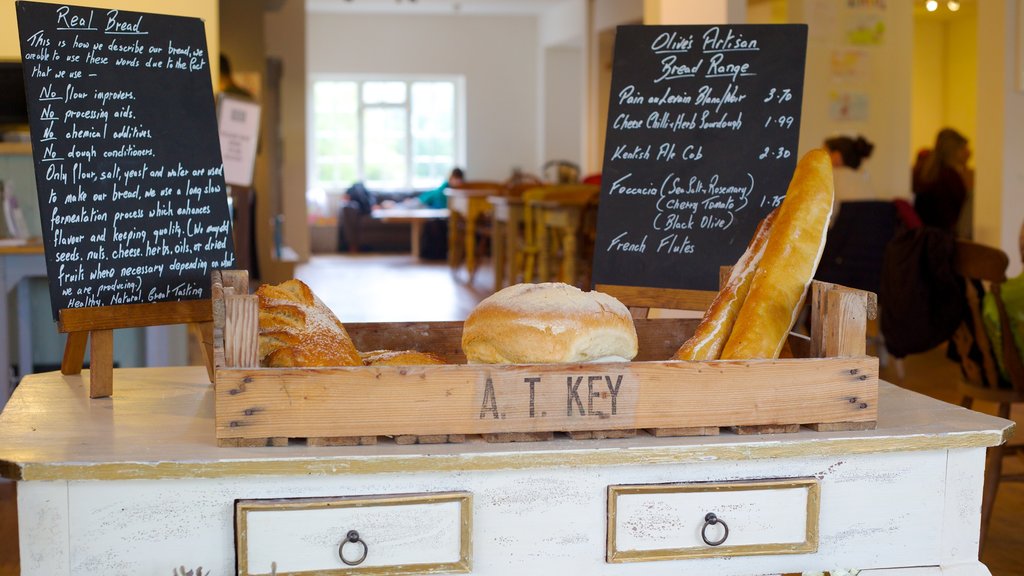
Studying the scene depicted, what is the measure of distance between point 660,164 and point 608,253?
8.6 inches

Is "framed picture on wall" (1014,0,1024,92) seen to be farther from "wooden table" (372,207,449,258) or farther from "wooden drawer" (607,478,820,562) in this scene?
"wooden table" (372,207,449,258)

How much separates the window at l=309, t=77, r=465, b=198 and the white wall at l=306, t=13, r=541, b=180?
28 centimetres

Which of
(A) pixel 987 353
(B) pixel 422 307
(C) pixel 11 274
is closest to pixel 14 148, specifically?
(C) pixel 11 274

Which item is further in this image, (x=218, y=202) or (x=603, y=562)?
(x=218, y=202)

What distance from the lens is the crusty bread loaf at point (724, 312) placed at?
5.15 feet

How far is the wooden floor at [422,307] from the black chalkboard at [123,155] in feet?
5.18

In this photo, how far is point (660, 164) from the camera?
90.7 inches

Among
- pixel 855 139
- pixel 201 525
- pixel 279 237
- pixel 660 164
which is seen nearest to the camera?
pixel 201 525

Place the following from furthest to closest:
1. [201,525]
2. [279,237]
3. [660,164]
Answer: [279,237]
[660,164]
[201,525]

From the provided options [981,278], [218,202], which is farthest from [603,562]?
[981,278]

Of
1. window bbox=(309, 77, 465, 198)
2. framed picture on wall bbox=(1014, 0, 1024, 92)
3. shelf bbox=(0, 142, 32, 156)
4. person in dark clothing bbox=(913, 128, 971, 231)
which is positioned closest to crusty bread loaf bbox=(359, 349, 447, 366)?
shelf bbox=(0, 142, 32, 156)

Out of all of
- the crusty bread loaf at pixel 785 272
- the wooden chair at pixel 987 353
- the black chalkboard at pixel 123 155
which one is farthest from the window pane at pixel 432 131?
the crusty bread loaf at pixel 785 272

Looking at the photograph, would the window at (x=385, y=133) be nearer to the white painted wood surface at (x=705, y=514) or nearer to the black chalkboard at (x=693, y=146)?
the black chalkboard at (x=693, y=146)

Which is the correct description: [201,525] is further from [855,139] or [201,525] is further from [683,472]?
[855,139]
